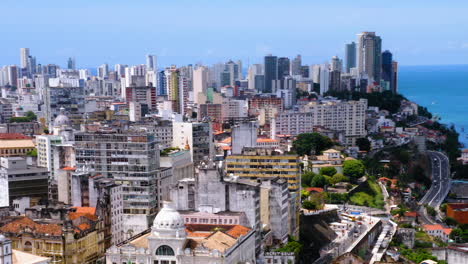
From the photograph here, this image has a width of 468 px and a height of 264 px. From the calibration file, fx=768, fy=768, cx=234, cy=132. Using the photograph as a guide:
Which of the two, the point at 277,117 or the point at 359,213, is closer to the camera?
the point at 359,213

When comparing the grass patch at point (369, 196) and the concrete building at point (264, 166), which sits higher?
the concrete building at point (264, 166)

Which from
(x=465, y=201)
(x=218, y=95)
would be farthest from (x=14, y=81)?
(x=465, y=201)

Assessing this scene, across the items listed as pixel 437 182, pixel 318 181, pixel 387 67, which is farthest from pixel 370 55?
pixel 318 181

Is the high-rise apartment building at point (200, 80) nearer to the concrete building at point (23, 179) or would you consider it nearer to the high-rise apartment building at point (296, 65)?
the high-rise apartment building at point (296, 65)

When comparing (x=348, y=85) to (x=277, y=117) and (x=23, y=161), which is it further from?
(x=23, y=161)

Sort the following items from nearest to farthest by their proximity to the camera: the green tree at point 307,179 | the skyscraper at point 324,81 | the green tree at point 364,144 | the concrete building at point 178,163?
the concrete building at point 178,163
the green tree at point 307,179
the green tree at point 364,144
the skyscraper at point 324,81

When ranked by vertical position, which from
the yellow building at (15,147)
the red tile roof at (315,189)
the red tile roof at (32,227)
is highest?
the yellow building at (15,147)


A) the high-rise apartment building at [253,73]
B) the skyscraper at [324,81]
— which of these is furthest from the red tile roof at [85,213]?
the high-rise apartment building at [253,73]

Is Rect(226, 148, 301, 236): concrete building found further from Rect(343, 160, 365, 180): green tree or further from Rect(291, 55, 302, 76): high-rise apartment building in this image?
Rect(291, 55, 302, 76): high-rise apartment building
